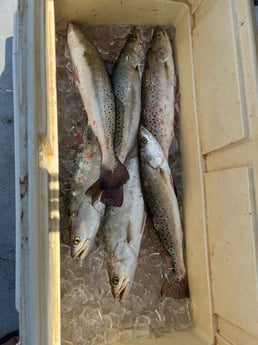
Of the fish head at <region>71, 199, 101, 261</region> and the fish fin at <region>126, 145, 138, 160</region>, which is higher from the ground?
the fish fin at <region>126, 145, 138, 160</region>

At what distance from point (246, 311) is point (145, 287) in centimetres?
40

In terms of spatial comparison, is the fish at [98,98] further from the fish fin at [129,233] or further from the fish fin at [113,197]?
Answer: the fish fin at [129,233]

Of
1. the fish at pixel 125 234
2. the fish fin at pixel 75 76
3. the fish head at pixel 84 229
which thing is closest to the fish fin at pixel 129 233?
the fish at pixel 125 234

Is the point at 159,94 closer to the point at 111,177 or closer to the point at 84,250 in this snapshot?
the point at 111,177

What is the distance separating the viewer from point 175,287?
4.73 feet

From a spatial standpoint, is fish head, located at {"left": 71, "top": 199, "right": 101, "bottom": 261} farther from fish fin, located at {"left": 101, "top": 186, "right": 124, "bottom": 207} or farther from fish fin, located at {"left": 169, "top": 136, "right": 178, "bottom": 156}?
fish fin, located at {"left": 169, "top": 136, "right": 178, "bottom": 156}

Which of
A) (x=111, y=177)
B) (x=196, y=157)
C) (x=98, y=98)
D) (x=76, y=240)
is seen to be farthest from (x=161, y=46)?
(x=76, y=240)

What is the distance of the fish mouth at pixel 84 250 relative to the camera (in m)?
1.35

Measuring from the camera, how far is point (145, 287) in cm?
147

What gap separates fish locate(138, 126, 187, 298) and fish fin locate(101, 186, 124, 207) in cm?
10

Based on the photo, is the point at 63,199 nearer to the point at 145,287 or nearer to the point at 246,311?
the point at 145,287

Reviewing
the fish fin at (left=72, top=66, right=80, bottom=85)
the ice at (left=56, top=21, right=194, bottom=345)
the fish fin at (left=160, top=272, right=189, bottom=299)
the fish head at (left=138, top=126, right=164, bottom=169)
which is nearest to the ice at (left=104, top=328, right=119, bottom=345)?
the ice at (left=56, top=21, right=194, bottom=345)

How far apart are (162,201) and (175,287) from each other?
307 millimetres

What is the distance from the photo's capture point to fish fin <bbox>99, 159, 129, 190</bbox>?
135 centimetres
